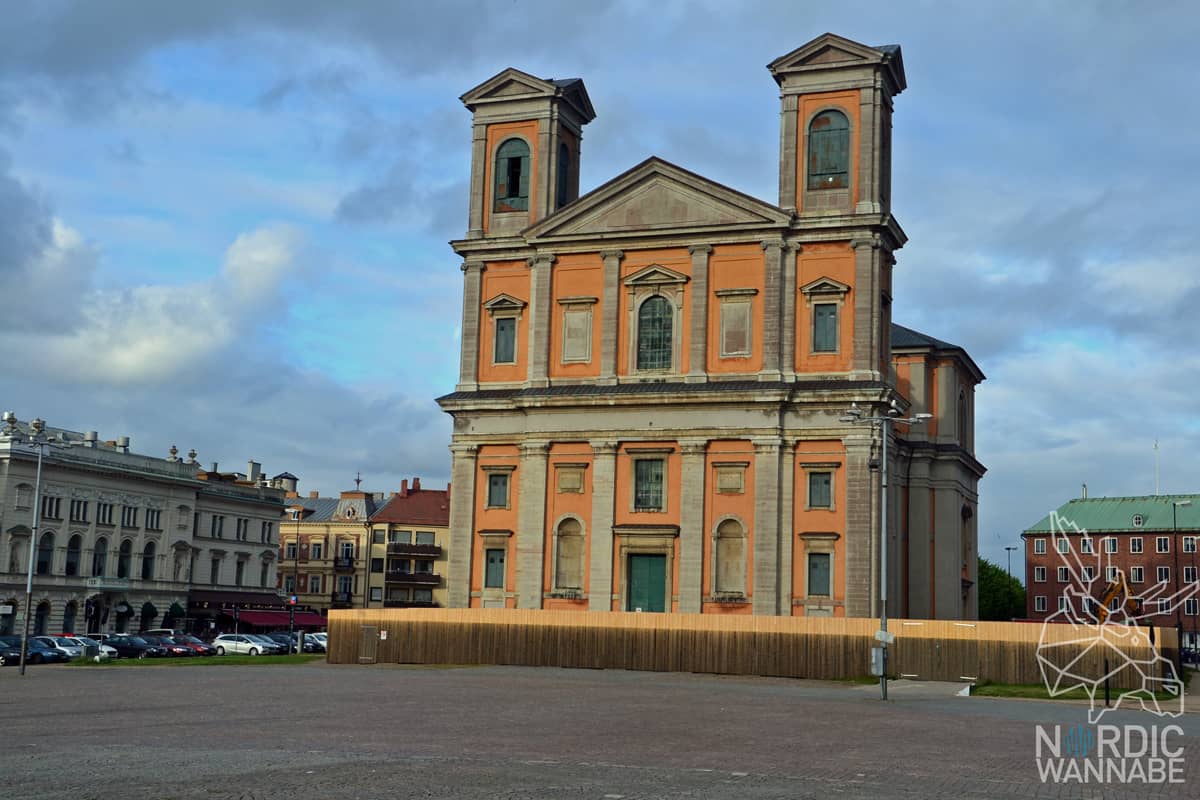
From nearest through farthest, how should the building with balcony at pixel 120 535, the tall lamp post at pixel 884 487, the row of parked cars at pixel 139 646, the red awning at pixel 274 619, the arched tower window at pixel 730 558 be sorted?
the tall lamp post at pixel 884 487
the arched tower window at pixel 730 558
the row of parked cars at pixel 139 646
the building with balcony at pixel 120 535
the red awning at pixel 274 619

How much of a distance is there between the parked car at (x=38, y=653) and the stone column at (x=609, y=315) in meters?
27.3

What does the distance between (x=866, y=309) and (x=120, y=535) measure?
213 feet

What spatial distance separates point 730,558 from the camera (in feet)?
182

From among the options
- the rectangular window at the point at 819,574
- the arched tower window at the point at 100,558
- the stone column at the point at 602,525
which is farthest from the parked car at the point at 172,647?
the rectangular window at the point at 819,574

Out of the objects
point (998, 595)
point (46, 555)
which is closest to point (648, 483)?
point (46, 555)

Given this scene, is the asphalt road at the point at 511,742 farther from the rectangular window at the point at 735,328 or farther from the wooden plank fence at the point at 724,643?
the rectangular window at the point at 735,328

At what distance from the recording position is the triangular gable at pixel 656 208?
57.1 m

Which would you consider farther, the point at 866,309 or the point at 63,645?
the point at 63,645

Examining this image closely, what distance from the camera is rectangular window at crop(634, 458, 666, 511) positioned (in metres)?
56.8

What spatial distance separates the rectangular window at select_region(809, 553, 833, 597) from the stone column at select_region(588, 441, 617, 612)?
27.0ft

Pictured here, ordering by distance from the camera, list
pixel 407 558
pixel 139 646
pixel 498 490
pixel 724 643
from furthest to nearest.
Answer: pixel 407 558, pixel 139 646, pixel 498 490, pixel 724 643

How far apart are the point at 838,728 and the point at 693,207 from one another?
3461 centimetres

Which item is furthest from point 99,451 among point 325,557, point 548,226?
point 548,226

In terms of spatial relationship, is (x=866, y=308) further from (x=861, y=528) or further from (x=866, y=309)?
(x=861, y=528)
